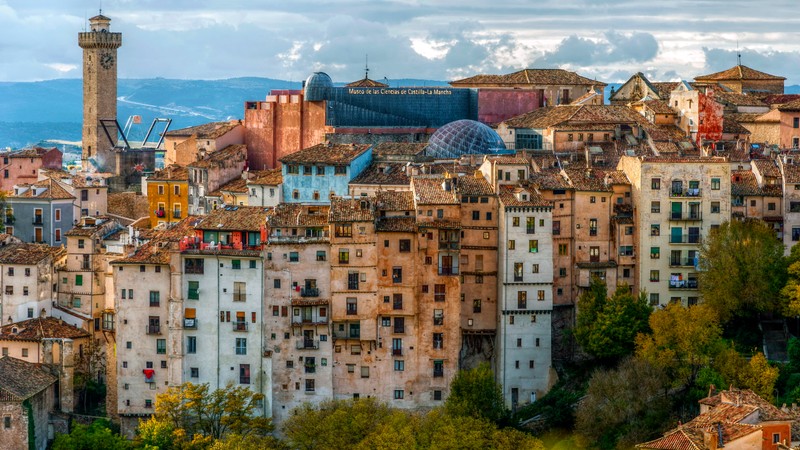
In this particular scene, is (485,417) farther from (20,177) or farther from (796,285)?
(20,177)

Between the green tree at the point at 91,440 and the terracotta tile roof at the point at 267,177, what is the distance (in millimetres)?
17547

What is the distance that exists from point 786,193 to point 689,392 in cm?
1525

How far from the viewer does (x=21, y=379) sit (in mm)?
75125

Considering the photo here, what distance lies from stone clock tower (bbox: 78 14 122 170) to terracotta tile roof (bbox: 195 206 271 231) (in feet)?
149

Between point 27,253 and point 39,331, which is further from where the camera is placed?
point 27,253

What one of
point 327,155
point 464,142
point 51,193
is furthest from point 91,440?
point 464,142

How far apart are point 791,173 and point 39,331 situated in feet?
127

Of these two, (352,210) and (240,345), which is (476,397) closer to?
(352,210)

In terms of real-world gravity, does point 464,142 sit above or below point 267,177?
above

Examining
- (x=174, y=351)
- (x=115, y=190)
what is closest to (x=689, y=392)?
(x=174, y=351)

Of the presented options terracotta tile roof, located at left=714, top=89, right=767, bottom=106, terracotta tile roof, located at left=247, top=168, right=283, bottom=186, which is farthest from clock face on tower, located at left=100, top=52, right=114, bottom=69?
terracotta tile roof, located at left=714, top=89, right=767, bottom=106

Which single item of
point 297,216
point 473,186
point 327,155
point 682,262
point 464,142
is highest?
point 464,142

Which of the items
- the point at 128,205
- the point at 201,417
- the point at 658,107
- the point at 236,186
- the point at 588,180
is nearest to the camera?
the point at 201,417

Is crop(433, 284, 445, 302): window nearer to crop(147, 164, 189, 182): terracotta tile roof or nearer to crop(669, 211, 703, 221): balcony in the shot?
crop(669, 211, 703, 221): balcony
